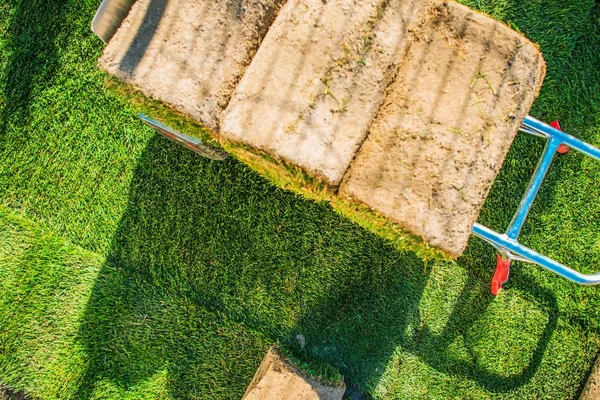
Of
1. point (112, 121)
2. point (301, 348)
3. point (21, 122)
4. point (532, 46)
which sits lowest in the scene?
point (301, 348)

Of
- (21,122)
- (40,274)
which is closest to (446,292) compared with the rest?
(40,274)

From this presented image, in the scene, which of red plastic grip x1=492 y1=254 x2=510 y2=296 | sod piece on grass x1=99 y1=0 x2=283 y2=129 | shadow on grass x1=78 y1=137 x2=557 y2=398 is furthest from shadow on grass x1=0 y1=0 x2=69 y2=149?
red plastic grip x1=492 y1=254 x2=510 y2=296

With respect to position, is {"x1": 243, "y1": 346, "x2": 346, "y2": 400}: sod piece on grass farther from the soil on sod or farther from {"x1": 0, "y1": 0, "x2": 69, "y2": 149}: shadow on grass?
{"x1": 0, "y1": 0, "x2": 69, "y2": 149}: shadow on grass

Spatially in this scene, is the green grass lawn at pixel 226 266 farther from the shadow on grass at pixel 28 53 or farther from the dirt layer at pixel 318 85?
the dirt layer at pixel 318 85

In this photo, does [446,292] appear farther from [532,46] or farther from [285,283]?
[532,46]

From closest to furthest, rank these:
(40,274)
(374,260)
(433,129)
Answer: (433,129) < (374,260) < (40,274)

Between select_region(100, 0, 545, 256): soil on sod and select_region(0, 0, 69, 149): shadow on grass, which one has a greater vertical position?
select_region(100, 0, 545, 256): soil on sod

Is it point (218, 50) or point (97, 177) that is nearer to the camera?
point (218, 50)
